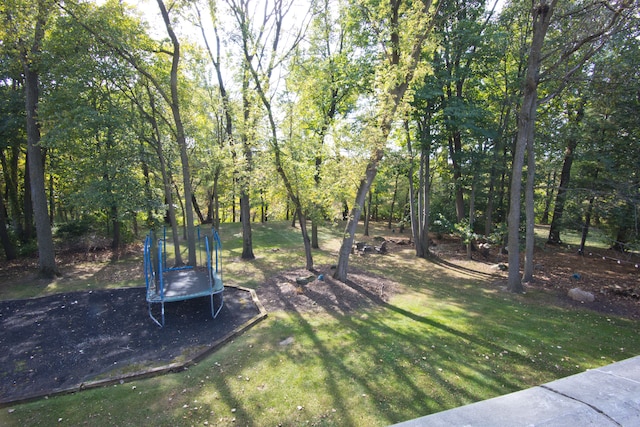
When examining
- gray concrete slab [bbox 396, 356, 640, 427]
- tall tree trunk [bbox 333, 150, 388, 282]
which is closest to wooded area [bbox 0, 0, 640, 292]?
tall tree trunk [bbox 333, 150, 388, 282]

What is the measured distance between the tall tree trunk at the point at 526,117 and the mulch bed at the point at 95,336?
7942 mm

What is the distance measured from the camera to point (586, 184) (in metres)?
11.8

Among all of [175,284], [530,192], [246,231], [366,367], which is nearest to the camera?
[366,367]

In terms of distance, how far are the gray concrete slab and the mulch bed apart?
5360 millimetres

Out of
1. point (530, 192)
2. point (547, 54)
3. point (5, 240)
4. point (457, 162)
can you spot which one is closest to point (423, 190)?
point (457, 162)

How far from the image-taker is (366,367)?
4.99m

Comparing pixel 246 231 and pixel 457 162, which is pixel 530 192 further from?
pixel 246 231

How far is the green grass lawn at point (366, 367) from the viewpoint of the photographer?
3.98m

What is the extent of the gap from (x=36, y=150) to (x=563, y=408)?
44.9ft

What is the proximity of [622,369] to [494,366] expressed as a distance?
4412mm

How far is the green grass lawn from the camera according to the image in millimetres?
3979

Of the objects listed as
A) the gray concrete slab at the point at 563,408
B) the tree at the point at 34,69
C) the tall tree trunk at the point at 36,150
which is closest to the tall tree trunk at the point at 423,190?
the gray concrete slab at the point at 563,408

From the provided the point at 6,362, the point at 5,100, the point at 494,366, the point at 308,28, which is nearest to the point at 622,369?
the point at 494,366

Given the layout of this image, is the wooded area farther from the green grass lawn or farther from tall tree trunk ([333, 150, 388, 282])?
the green grass lawn
